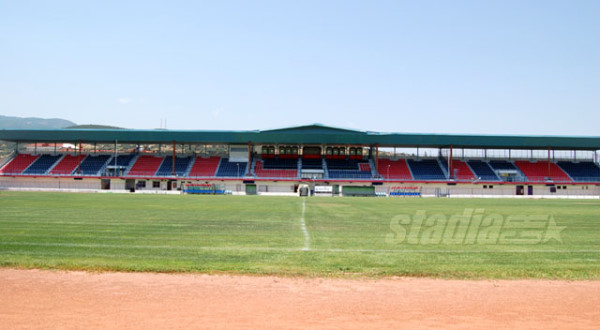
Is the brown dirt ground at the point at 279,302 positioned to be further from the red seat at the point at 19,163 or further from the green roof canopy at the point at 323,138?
the red seat at the point at 19,163

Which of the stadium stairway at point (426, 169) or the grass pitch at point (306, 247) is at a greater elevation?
the stadium stairway at point (426, 169)

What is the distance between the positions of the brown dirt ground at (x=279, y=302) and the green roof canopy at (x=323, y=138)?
6508 cm

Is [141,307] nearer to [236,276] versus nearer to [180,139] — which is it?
[236,276]

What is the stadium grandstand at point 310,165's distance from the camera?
2842 inches

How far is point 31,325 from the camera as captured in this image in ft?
23.6

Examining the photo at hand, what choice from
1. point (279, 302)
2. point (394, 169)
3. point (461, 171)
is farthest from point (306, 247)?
point (461, 171)

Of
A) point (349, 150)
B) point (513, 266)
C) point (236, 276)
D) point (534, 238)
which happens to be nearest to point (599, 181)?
point (349, 150)

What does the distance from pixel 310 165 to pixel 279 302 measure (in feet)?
231

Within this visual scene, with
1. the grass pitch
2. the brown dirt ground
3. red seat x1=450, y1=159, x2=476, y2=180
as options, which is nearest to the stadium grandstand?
red seat x1=450, y1=159, x2=476, y2=180

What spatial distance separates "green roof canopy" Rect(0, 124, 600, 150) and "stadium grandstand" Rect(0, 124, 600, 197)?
0.17 m

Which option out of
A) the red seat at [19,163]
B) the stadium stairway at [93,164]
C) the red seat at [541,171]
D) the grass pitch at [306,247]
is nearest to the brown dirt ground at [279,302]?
the grass pitch at [306,247]

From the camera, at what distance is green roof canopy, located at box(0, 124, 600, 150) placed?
74688 mm

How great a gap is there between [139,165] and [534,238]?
71.6m

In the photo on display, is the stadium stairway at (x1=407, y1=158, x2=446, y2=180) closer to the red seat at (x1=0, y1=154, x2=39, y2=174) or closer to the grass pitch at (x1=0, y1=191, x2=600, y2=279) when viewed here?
the grass pitch at (x1=0, y1=191, x2=600, y2=279)
